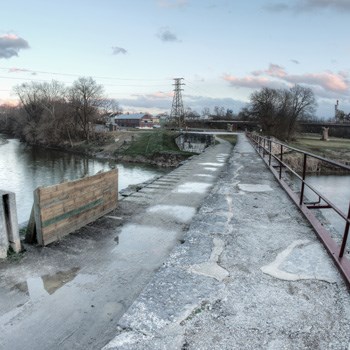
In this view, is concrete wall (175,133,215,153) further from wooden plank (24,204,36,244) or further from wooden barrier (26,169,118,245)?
wooden plank (24,204,36,244)

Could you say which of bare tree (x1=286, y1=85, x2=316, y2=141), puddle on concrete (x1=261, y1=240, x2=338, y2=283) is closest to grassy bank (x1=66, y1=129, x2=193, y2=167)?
bare tree (x1=286, y1=85, x2=316, y2=141)

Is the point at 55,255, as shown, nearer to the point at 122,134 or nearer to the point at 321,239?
the point at 321,239

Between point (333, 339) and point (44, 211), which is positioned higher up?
point (44, 211)

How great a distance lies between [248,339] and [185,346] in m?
0.50

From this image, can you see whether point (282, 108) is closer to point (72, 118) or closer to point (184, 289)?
point (72, 118)

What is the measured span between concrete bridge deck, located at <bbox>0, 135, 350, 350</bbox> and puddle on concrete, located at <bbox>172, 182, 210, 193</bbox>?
300cm

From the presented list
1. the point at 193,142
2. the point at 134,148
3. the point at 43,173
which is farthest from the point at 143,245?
the point at 134,148

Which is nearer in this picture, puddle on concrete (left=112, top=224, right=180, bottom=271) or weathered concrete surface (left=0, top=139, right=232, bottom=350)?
weathered concrete surface (left=0, top=139, right=232, bottom=350)

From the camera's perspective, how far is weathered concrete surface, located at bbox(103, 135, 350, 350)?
2.60 metres

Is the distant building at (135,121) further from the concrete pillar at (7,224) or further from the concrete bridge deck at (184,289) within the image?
the concrete pillar at (7,224)

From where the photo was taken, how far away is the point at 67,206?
17.3 ft

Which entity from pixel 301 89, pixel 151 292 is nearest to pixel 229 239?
pixel 151 292

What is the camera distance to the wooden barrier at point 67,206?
4770 millimetres

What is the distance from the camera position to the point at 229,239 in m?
4.62
